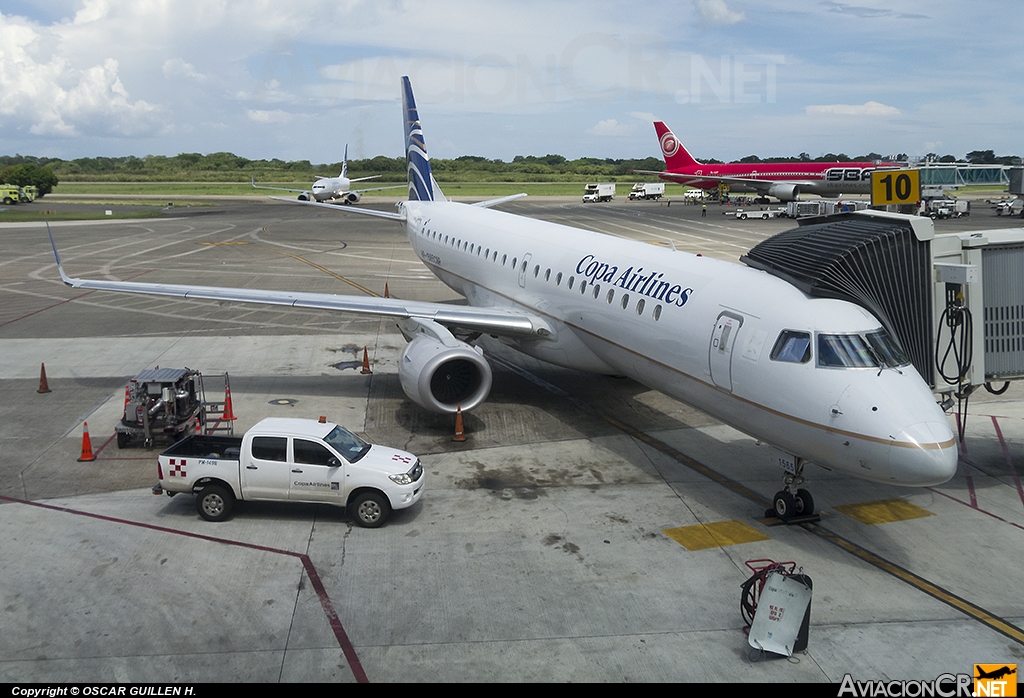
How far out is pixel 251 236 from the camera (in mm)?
68562

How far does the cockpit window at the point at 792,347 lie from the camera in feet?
42.6

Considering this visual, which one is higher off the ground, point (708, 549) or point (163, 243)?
point (163, 243)

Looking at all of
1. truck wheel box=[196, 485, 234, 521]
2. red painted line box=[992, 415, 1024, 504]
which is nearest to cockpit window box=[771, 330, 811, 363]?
red painted line box=[992, 415, 1024, 504]

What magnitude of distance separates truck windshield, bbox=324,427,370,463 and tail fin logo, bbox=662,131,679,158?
92.0 m

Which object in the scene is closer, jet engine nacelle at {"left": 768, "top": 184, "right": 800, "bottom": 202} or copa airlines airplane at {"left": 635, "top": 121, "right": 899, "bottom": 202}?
copa airlines airplane at {"left": 635, "top": 121, "right": 899, "bottom": 202}

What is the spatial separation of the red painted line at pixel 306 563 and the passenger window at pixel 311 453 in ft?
5.13

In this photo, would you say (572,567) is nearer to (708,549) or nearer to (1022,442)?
(708,549)

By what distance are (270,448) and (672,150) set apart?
94187mm

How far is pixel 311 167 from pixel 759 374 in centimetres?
18871

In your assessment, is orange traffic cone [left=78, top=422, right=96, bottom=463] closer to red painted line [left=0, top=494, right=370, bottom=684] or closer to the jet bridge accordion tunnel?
red painted line [left=0, top=494, right=370, bottom=684]

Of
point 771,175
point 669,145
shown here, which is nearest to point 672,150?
point 669,145

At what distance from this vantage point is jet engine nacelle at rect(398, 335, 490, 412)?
727 inches

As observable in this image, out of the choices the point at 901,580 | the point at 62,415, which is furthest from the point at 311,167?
the point at 901,580

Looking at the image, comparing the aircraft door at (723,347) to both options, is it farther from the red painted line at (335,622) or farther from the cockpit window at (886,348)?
the red painted line at (335,622)
